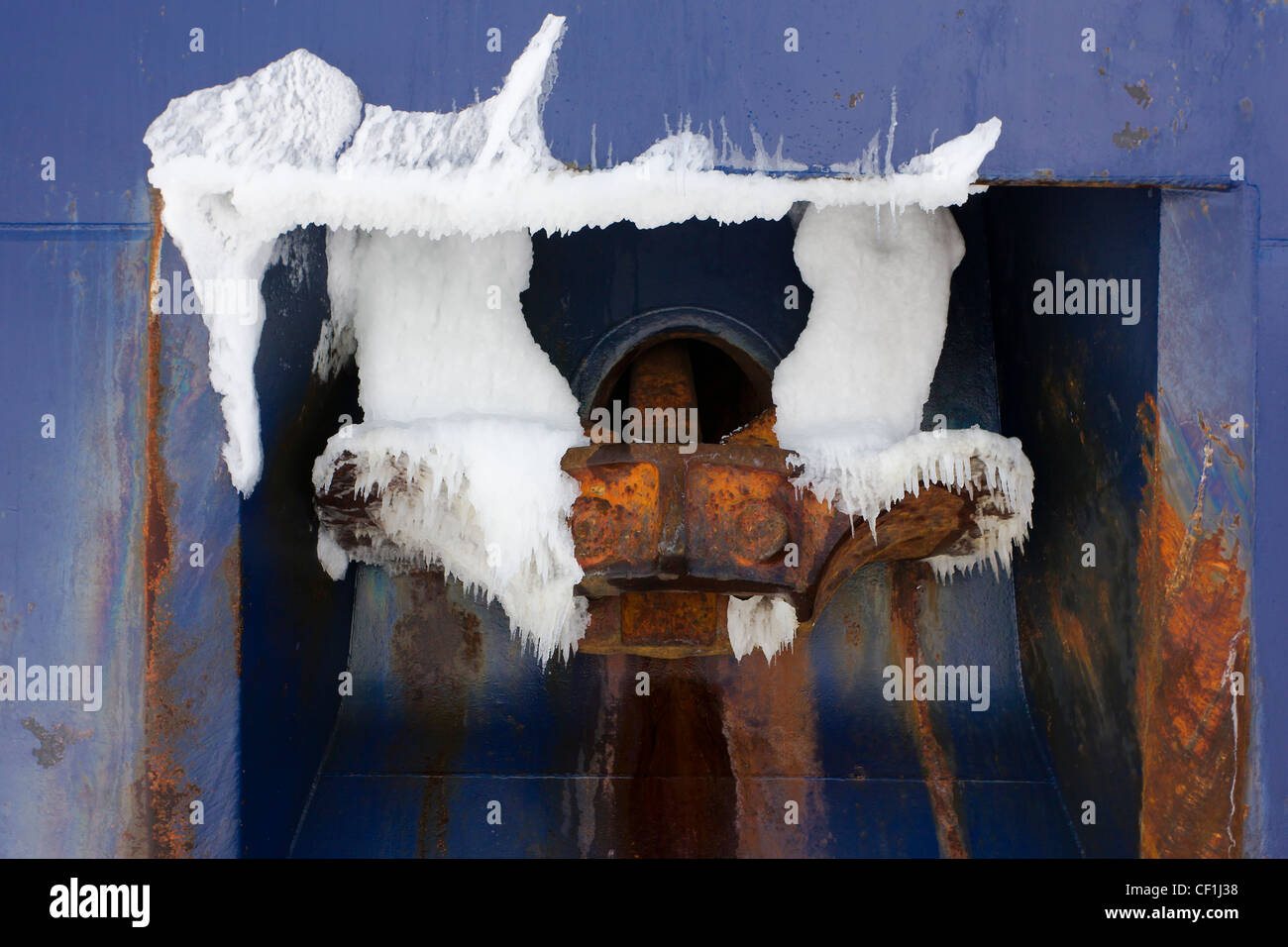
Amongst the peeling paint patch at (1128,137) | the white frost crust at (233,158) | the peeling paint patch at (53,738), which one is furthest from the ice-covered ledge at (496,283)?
the peeling paint patch at (53,738)

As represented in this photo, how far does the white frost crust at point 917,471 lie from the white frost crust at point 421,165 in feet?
1.07

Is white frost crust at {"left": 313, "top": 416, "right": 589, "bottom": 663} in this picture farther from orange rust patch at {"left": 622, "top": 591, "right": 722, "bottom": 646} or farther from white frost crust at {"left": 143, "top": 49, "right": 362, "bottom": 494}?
white frost crust at {"left": 143, "top": 49, "right": 362, "bottom": 494}

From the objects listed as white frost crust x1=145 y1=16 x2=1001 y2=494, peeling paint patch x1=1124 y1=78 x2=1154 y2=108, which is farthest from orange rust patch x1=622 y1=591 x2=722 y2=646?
peeling paint patch x1=1124 y1=78 x2=1154 y2=108

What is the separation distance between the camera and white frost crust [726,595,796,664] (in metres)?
1.52

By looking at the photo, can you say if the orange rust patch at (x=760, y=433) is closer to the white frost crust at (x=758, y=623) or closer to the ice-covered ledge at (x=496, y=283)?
the ice-covered ledge at (x=496, y=283)

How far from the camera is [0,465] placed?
1215 mm

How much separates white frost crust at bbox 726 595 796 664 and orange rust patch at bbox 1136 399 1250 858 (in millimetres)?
489

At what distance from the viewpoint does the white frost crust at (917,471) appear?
4.36 feet

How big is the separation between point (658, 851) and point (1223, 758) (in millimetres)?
761

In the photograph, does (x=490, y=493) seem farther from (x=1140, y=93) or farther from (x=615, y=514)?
(x=1140, y=93)
